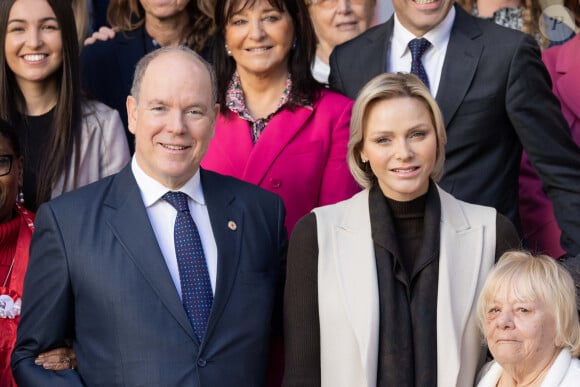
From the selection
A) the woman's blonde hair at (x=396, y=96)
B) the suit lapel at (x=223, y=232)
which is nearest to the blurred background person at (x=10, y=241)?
the suit lapel at (x=223, y=232)

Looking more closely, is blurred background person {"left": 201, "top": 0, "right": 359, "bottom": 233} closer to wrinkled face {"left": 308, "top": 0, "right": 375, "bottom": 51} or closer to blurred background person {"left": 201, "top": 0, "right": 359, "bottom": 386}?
blurred background person {"left": 201, "top": 0, "right": 359, "bottom": 386}

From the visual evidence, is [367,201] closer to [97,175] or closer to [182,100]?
[182,100]

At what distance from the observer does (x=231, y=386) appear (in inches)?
162

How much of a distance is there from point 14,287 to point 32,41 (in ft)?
3.67

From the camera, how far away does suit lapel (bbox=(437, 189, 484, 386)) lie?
410cm

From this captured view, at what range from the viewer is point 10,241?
457 cm

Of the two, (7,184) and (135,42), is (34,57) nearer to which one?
(7,184)

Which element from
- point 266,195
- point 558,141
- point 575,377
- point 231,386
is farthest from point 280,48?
point 575,377

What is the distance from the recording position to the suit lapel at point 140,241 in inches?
160

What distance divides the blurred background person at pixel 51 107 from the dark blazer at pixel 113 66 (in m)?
0.55

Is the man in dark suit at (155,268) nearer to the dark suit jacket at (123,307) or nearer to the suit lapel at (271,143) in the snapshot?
the dark suit jacket at (123,307)

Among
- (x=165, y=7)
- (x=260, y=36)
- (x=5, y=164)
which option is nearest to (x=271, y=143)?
(x=260, y=36)

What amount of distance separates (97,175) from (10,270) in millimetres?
702

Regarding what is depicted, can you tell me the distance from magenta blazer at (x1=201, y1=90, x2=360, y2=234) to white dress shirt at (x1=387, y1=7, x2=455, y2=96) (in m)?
0.35
